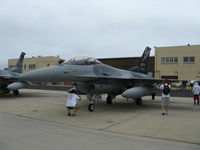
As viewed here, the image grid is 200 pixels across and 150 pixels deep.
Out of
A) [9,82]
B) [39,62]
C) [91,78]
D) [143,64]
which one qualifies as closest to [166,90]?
[91,78]

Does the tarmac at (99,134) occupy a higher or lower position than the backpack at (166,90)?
lower

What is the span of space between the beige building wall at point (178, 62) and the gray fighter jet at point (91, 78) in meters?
27.3

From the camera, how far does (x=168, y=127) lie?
7637 millimetres

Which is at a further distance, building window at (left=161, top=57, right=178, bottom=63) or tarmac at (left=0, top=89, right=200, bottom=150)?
building window at (left=161, top=57, right=178, bottom=63)

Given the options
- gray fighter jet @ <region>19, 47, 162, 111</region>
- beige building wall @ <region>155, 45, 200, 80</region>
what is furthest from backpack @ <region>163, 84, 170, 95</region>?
beige building wall @ <region>155, 45, 200, 80</region>

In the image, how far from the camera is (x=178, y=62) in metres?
39.5

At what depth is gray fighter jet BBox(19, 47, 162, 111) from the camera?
9.95m

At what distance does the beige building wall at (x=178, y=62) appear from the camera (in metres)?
38.0

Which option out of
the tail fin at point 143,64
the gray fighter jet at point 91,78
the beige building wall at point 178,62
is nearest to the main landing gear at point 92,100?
the gray fighter jet at point 91,78

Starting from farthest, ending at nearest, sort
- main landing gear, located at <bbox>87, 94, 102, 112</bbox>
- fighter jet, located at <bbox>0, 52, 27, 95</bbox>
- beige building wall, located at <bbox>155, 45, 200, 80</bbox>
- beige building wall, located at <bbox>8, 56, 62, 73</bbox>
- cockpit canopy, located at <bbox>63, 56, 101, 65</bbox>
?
beige building wall, located at <bbox>8, 56, 62, 73</bbox>, beige building wall, located at <bbox>155, 45, 200, 80</bbox>, fighter jet, located at <bbox>0, 52, 27, 95</bbox>, main landing gear, located at <bbox>87, 94, 102, 112</bbox>, cockpit canopy, located at <bbox>63, 56, 101, 65</bbox>

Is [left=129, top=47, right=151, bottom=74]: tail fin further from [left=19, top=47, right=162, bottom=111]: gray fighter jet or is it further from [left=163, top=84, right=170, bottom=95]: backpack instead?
[left=163, top=84, right=170, bottom=95]: backpack

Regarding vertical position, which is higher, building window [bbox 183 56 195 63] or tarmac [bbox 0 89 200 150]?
building window [bbox 183 56 195 63]

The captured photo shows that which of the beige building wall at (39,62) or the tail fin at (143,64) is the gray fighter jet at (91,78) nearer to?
the tail fin at (143,64)

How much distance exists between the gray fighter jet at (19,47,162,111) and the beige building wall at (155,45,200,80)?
27.3 m
